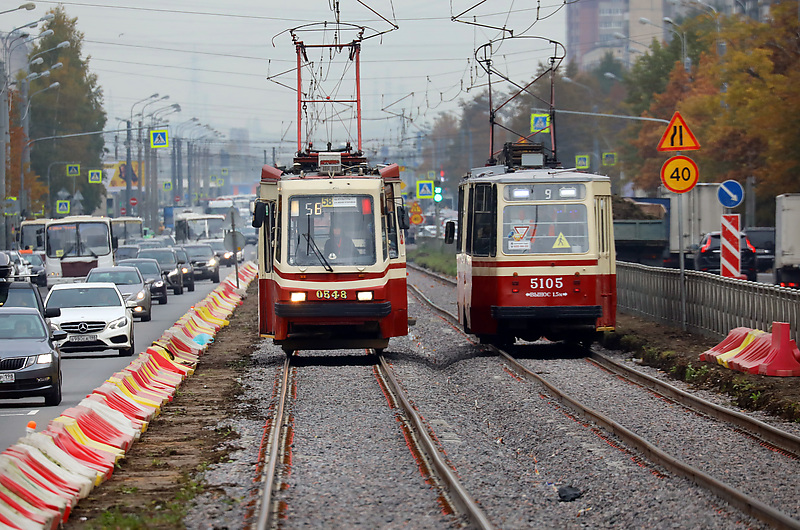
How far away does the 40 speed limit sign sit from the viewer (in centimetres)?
2156

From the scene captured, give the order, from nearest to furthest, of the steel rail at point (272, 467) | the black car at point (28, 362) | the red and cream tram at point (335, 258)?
the steel rail at point (272, 467), the black car at point (28, 362), the red and cream tram at point (335, 258)

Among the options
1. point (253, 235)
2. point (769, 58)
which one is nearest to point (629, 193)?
point (253, 235)

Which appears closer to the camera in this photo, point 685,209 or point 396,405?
point 396,405

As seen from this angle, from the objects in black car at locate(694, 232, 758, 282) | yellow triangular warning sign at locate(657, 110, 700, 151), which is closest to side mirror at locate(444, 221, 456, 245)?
yellow triangular warning sign at locate(657, 110, 700, 151)

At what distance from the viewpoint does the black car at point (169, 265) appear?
4653cm

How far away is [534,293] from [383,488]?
34.9 feet

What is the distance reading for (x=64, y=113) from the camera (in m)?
104

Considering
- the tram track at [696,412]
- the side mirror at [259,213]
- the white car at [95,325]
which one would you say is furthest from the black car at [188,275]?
the tram track at [696,412]

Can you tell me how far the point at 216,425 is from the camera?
14461mm

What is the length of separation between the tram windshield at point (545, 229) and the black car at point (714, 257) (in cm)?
2207

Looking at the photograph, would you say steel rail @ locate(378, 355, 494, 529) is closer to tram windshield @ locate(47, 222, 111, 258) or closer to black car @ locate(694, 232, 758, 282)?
black car @ locate(694, 232, 758, 282)

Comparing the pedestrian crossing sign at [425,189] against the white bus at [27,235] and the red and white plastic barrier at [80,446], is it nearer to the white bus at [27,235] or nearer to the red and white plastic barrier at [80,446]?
the white bus at [27,235]

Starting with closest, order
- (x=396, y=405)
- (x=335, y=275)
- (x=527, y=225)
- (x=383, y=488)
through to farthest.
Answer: (x=383, y=488), (x=396, y=405), (x=335, y=275), (x=527, y=225)

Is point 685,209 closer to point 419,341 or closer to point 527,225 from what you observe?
point 419,341
